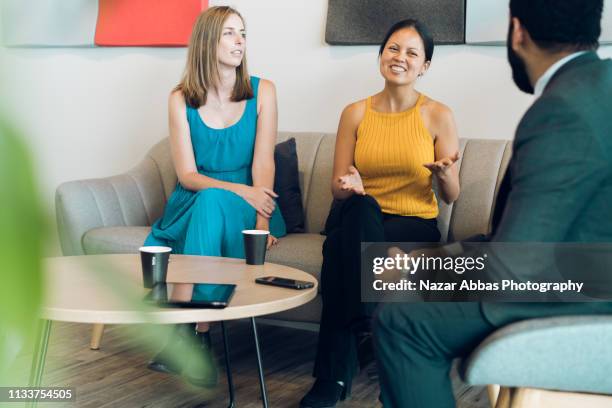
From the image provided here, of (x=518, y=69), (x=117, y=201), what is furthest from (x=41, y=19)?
(x=117, y=201)

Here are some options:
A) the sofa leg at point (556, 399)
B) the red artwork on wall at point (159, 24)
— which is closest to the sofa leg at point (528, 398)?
the sofa leg at point (556, 399)

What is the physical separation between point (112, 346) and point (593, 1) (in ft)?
6.96

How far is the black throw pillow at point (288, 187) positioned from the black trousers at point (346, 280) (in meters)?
0.54

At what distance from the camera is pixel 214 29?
9.25ft

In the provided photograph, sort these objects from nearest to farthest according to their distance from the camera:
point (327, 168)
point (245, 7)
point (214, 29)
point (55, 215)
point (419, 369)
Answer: point (55, 215), point (419, 369), point (214, 29), point (327, 168), point (245, 7)

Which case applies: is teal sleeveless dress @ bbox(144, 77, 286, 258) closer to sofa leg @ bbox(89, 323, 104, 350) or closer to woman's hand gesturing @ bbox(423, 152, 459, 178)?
sofa leg @ bbox(89, 323, 104, 350)

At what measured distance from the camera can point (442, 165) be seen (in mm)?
2186

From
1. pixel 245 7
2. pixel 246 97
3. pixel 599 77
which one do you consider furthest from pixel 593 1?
pixel 245 7

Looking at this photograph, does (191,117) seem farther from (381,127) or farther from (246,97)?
(381,127)

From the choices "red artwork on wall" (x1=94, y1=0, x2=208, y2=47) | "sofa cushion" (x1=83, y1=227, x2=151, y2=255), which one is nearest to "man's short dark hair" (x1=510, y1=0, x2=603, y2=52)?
"sofa cushion" (x1=83, y1=227, x2=151, y2=255)

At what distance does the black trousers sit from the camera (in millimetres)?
2158

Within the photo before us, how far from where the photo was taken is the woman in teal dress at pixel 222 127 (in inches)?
108

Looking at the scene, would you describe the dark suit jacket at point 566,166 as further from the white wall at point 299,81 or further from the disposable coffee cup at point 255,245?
the white wall at point 299,81

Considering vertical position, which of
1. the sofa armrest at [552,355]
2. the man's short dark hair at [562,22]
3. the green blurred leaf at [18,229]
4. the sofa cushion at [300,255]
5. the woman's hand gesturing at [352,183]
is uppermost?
the man's short dark hair at [562,22]
